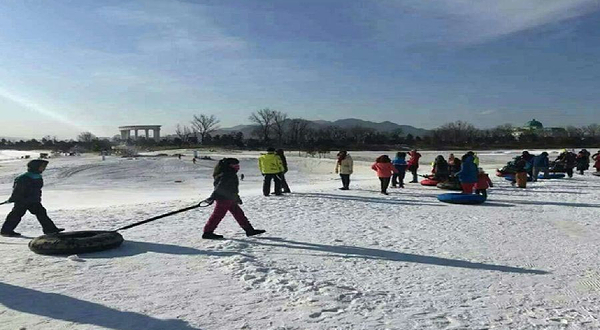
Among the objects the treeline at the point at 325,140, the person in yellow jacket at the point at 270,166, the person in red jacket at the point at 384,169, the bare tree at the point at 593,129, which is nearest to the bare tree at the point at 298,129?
the treeline at the point at 325,140

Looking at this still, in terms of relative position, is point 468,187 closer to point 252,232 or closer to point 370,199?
point 370,199

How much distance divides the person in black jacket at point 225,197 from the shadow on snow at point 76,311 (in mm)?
3480

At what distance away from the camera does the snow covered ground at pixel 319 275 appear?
5.26 meters

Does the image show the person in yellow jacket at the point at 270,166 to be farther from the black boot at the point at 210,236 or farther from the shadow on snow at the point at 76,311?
the shadow on snow at the point at 76,311

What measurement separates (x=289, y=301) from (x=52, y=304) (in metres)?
2.72

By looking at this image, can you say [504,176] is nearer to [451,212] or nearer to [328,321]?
[451,212]

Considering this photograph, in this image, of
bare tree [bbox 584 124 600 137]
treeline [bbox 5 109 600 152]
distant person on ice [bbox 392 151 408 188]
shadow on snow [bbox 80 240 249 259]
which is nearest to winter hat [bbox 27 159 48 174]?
shadow on snow [bbox 80 240 249 259]

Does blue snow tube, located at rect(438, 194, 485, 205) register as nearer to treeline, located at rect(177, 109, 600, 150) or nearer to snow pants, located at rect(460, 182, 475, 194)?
snow pants, located at rect(460, 182, 475, 194)

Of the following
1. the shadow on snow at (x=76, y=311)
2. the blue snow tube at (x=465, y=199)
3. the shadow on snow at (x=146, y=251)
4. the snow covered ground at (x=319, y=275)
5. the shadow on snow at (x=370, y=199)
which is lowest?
the shadow on snow at (x=76, y=311)

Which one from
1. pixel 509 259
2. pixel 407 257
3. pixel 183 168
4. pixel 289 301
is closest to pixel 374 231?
pixel 407 257

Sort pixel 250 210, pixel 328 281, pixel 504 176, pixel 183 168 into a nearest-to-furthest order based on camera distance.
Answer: pixel 328 281, pixel 250 210, pixel 504 176, pixel 183 168

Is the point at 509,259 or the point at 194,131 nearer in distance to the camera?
the point at 509,259

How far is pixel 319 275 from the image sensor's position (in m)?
6.88

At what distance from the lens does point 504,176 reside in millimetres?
25281
